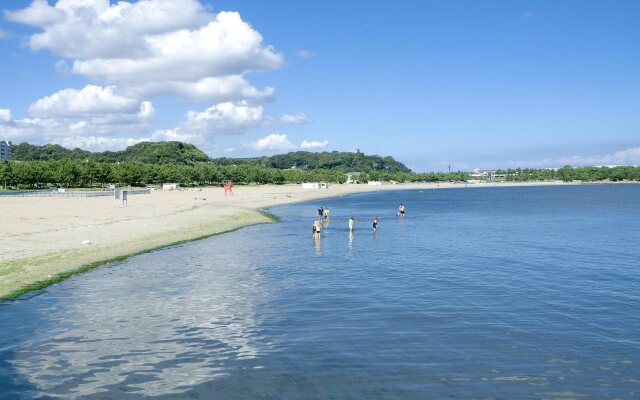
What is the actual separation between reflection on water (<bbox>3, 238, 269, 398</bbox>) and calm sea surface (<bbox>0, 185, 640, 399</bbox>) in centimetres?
8

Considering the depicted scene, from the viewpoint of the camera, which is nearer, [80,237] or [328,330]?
[328,330]

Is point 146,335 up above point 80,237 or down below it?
below

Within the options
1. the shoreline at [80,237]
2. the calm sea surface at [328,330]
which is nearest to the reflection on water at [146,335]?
the calm sea surface at [328,330]

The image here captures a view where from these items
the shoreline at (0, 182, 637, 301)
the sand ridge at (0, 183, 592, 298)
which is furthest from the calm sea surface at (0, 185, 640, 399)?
the sand ridge at (0, 183, 592, 298)

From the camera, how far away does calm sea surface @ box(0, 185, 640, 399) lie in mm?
14945

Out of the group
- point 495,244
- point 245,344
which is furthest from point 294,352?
point 495,244

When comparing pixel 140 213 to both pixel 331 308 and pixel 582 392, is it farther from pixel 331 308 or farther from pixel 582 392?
pixel 582 392

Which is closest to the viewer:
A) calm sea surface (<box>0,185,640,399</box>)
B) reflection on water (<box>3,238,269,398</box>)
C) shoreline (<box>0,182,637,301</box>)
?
calm sea surface (<box>0,185,640,399</box>)

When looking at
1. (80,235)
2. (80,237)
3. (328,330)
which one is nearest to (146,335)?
(328,330)

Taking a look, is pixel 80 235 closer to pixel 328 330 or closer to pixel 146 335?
pixel 146 335

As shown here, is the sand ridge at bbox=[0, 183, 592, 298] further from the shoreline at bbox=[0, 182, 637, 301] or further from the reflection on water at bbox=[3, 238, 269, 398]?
the reflection on water at bbox=[3, 238, 269, 398]

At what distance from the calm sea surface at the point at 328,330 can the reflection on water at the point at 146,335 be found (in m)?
0.08

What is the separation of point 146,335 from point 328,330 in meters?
7.05

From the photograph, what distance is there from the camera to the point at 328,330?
2025 cm
